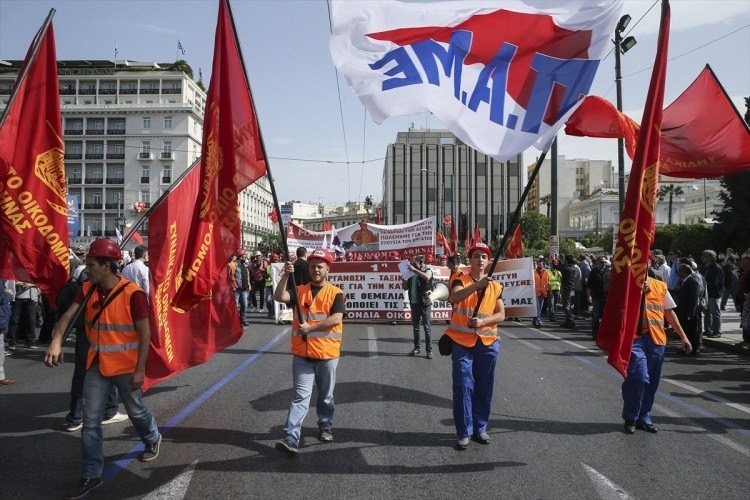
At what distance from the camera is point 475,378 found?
566cm

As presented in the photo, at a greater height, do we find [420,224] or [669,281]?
[420,224]

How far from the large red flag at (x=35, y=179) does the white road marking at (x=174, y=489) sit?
2.48m

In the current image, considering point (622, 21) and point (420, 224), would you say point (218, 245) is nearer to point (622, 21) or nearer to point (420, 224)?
point (420, 224)

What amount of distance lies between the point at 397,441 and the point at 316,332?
1221 mm

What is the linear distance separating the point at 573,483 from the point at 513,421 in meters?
1.81

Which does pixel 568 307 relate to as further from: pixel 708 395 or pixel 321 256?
pixel 321 256

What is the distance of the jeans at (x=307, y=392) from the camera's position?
202 inches

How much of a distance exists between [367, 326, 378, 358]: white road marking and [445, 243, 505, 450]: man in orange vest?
5057 millimetres

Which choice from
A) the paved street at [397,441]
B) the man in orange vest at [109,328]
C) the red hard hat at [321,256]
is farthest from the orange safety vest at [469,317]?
the man in orange vest at [109,328]

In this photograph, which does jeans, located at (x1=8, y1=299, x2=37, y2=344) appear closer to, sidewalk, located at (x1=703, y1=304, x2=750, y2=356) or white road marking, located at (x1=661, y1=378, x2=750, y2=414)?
white road marking, located at (x1=661, y1=378, x2=750, y2=414)

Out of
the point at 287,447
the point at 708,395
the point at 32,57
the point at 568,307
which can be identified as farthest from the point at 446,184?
the point at 287,447

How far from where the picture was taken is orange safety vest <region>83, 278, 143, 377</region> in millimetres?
4531

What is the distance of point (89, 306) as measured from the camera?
4664mm

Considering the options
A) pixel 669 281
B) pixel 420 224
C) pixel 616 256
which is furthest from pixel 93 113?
pixel 616 256
